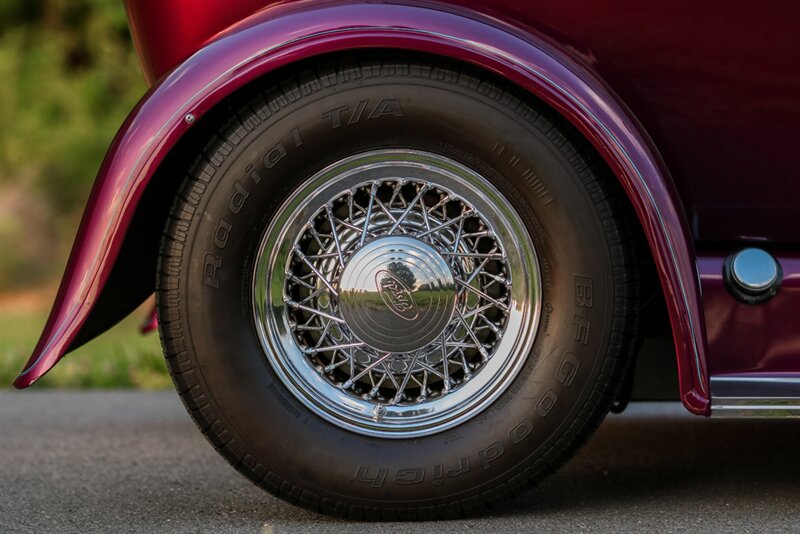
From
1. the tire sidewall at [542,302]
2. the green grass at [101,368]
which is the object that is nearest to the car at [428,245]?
the tire sidewall at [542,302]

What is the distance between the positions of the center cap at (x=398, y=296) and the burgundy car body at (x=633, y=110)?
0.44 meters

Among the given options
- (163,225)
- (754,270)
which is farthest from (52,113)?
(754,270)

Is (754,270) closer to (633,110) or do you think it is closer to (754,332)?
(754,332)

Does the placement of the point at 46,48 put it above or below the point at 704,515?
above

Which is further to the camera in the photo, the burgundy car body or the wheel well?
the wheel well

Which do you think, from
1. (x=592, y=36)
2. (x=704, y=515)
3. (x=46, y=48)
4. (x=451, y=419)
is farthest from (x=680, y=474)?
(x=46, y=48)

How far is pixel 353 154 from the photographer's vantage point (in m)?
2.24

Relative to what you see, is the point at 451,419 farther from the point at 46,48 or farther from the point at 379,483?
the point at 46,48

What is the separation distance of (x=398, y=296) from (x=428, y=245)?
0.43 feet

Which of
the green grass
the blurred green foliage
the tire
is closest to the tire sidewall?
the tire

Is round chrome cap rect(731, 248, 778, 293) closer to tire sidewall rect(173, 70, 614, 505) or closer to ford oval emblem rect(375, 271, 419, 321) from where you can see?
tire sidewall rect(173, 70, 614, 505)

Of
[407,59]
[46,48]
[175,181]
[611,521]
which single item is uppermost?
[46,48]

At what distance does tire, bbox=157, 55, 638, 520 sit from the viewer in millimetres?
2170

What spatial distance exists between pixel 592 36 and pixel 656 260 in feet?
1.84
